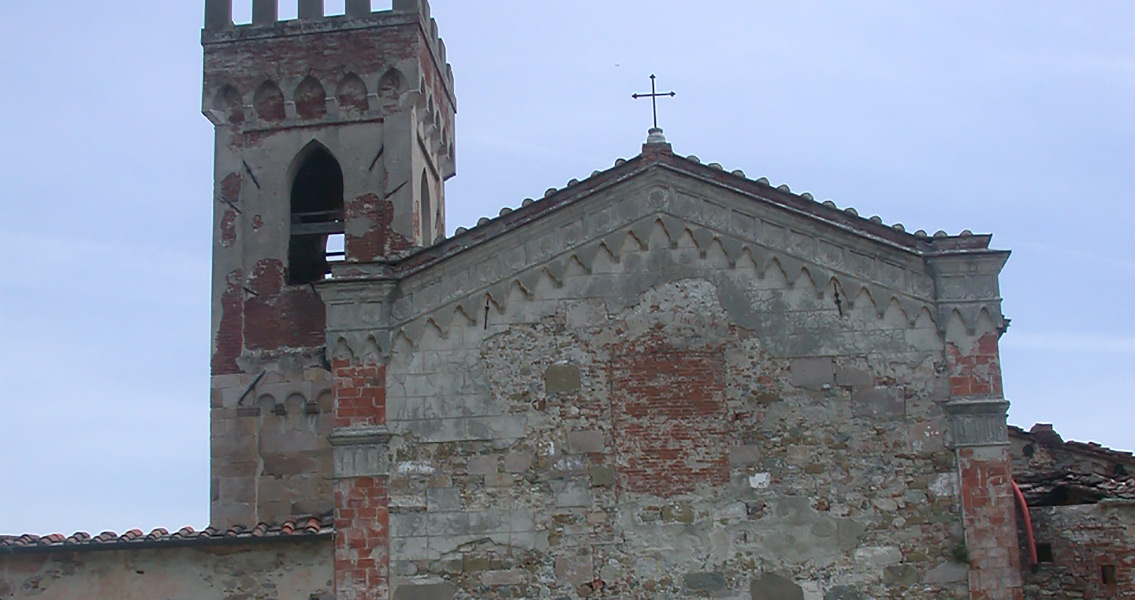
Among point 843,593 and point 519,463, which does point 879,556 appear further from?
point 519,463

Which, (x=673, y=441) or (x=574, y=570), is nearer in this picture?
(x=574, y=570)

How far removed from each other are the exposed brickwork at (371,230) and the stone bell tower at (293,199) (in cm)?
2

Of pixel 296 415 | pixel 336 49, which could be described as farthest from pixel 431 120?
pixel 296 415

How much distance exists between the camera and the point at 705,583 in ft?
43.0

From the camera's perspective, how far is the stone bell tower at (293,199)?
59.7 feet

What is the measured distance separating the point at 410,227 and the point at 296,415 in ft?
9.80

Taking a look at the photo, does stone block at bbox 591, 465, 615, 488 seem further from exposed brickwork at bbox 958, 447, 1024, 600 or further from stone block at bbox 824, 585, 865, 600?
exposed brickwork at bbox 958, 447, 1024, 600

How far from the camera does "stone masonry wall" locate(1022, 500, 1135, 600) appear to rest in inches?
525

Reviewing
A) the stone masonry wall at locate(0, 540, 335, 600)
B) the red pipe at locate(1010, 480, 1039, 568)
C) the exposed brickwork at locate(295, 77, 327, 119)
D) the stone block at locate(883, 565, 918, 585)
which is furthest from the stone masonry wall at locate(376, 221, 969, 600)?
the exposed brickwork at locate(295, 77, 327, 119)

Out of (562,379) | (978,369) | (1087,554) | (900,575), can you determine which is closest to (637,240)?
(562,379)

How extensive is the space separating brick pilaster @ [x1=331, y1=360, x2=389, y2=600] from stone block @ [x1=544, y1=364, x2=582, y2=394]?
1.66 metres

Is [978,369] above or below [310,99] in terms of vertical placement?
below

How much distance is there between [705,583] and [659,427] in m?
1.56

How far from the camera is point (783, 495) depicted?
43.4 ft
